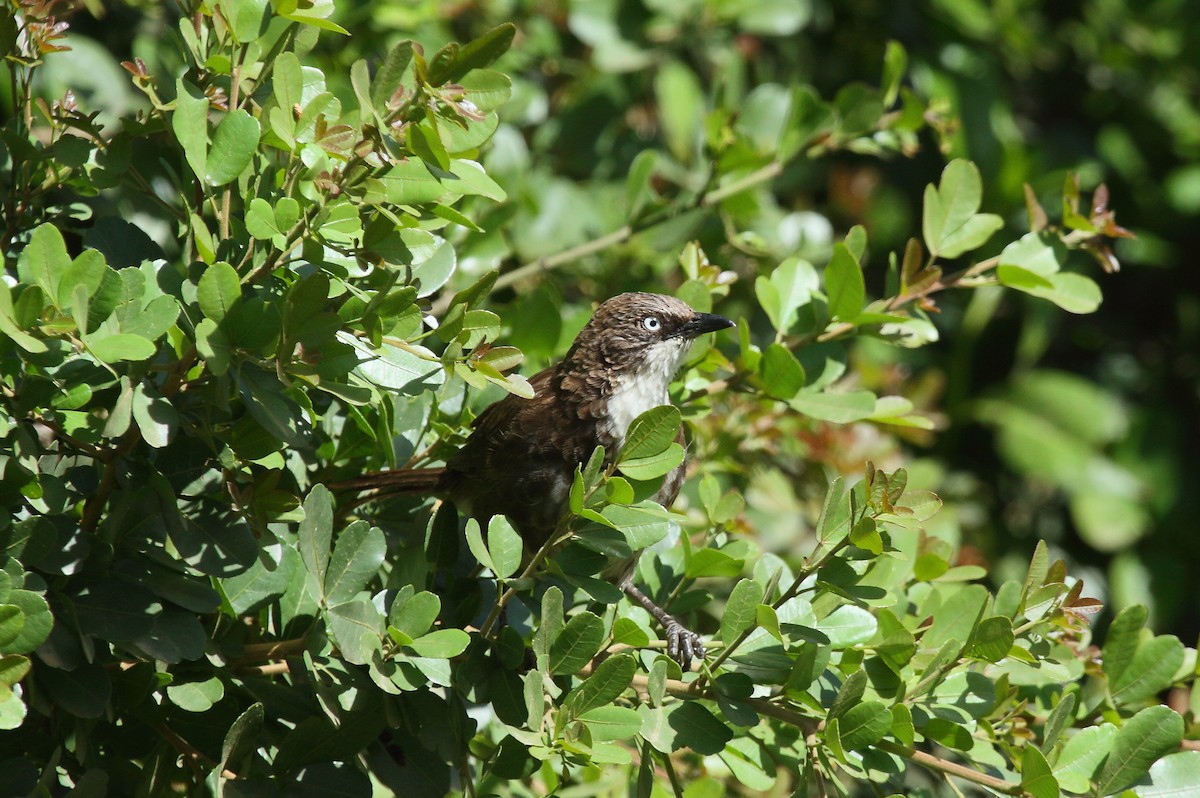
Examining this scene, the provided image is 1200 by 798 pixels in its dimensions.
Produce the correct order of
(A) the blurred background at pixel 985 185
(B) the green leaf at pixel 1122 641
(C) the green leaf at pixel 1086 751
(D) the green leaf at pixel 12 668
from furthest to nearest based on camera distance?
(A) the blurred background at pixel 985 185
(B) the green leaf at pixel 1122 641
(C) the green leaf at pixel 1086 751
(D) the green leaf at pixel 12 668

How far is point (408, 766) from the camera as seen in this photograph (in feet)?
6.43

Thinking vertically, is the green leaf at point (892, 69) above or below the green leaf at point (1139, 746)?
above

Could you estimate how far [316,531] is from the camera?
69.8 inches

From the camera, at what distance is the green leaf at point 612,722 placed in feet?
5.74

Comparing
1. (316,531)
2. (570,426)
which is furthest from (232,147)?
(570,426)

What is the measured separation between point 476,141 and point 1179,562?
4610 mm

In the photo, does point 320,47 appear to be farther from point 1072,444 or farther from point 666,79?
point 1072,444

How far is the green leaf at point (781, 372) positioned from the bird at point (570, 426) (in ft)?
0.68

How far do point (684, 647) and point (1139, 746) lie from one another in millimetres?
793

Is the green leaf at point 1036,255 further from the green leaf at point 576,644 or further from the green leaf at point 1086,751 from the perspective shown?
the green leaf at point 576,644

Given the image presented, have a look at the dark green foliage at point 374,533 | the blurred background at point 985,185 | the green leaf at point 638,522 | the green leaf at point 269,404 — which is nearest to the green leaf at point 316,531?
the dark green foliage at point 374,533

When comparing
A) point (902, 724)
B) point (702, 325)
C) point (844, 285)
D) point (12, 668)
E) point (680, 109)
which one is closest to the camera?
point (12, 668)

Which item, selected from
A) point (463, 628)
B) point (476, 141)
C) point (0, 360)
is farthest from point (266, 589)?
point (476, 141)

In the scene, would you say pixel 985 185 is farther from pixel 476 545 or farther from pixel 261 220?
pixel 261 220
